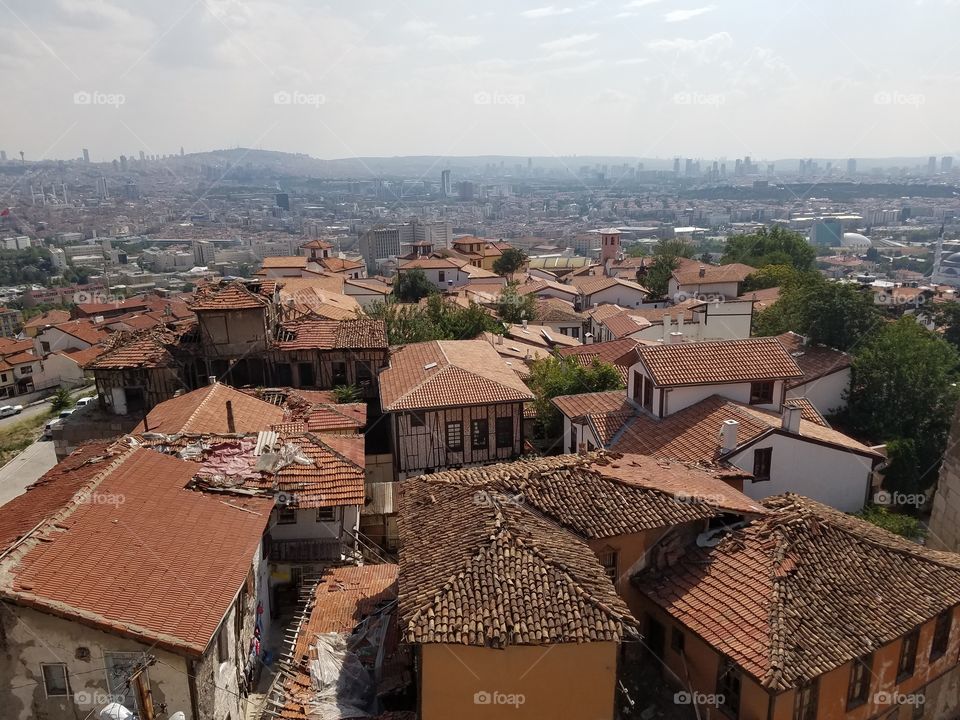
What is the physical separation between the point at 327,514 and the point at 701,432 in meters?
10.7

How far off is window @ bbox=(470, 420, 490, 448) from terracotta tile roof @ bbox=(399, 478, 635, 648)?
35.8 feet

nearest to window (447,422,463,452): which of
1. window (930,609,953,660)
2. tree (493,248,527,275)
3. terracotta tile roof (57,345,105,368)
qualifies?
window (930,609,953,660)

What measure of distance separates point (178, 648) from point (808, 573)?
423 inches

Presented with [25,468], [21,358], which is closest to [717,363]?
[25,468]

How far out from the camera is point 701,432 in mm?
19688

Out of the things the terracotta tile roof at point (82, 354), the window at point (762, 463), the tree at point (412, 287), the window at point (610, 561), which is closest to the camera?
the window at point (610, 561)

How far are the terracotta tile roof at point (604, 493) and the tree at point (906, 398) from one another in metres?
16.7

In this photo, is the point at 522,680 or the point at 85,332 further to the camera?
the point at 85,332

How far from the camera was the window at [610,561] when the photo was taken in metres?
13.1

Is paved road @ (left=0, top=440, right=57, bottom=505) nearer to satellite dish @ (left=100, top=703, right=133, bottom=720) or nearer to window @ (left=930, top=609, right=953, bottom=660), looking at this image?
satellite dish @ (left=100, top=703, right=133, bottom=720)

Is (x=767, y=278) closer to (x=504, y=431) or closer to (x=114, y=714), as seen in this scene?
(x=504, y=431)

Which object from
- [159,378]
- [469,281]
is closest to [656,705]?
[159,378]

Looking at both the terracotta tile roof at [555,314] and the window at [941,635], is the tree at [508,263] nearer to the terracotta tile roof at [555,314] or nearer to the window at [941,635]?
the terracotta tile roof at [555,314]

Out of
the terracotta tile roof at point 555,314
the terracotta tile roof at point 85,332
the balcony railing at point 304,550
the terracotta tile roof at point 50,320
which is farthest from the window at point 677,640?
the terracotta tile roof at point 50,320
